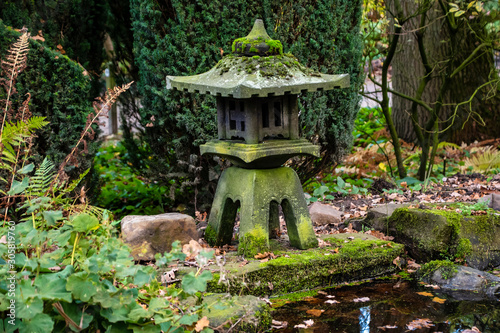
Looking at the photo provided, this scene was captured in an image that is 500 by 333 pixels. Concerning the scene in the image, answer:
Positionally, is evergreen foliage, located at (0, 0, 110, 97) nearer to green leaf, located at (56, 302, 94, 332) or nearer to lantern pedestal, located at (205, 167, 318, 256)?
lantern pedestal, located at (205, 167, 318, 256)

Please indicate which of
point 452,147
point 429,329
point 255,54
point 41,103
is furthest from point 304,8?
point 452,147

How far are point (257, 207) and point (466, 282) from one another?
177 centimetres

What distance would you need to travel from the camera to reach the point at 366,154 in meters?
8.72

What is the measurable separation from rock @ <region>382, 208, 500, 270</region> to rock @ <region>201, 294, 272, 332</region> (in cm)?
192

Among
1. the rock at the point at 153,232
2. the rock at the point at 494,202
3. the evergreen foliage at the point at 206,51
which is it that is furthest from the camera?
the evergreen foliage at the point at 206,51

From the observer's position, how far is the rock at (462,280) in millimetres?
3955

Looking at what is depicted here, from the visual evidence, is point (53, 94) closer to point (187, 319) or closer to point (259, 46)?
point (259, 46)

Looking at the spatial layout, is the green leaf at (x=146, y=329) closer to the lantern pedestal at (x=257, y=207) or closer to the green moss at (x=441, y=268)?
the lantern pedestal at (x=257, y=207)

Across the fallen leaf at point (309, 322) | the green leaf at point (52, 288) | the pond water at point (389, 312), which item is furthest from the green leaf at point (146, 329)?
the fallen leaf at point (309, 322)

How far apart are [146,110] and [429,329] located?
3.72m

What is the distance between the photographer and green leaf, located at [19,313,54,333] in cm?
230

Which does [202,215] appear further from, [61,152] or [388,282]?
[388,282]

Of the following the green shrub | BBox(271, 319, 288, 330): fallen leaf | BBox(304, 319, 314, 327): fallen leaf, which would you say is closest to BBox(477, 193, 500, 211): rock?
BBox(304, 319, 314, 327): fallen leaf

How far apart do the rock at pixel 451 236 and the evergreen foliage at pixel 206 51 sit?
172cm
